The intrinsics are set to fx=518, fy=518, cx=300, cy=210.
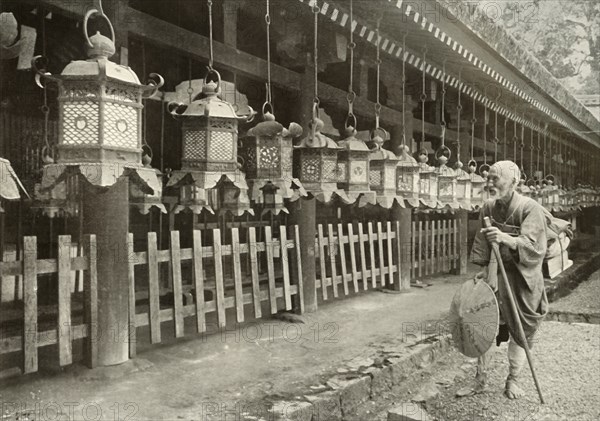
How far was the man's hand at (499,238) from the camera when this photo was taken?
16.1ft

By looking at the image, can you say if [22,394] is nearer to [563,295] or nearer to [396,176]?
[396,176]

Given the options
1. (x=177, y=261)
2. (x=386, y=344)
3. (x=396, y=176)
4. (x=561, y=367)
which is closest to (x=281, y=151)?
(x=177, y=261)

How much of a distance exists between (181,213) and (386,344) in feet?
12.6

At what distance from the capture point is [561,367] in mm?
6176

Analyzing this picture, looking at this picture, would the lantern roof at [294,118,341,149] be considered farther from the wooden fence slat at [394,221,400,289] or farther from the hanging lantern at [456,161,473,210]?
the wooden fence slat at [394,221,400,289]

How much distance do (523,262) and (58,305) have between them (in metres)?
4.21

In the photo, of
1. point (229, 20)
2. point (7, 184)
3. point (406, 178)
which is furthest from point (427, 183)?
point (7, 184)

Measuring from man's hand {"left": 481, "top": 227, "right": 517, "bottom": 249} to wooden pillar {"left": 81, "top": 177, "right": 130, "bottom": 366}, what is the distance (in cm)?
336

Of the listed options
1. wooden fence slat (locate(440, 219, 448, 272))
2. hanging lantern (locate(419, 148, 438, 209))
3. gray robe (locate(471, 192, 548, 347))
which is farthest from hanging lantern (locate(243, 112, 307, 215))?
wooden fence slat (locate(440, 219, 448, 272))

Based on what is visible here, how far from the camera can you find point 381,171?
5754mm

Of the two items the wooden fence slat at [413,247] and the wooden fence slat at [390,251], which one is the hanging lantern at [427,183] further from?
the wooden fence slat at [413,247]

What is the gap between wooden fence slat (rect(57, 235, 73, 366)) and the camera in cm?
412

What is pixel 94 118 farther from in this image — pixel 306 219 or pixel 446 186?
pixel 446 186

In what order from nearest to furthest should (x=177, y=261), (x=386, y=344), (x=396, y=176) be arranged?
(x=177, y=261), (x=386, y=344), (x=396, y=176)
